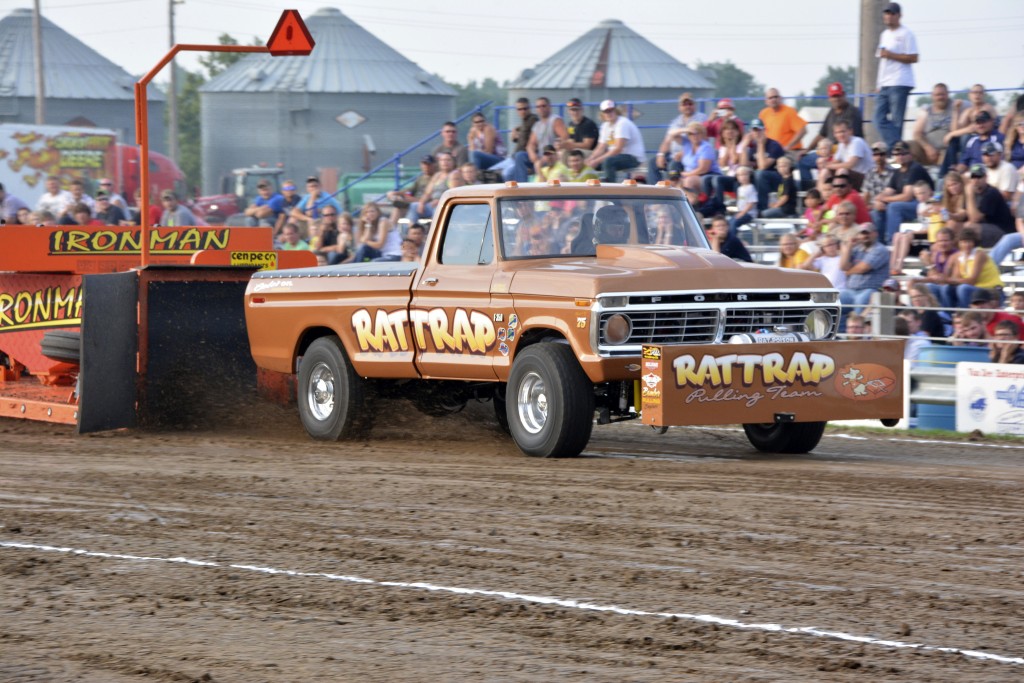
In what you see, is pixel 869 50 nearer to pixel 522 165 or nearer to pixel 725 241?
pixel 522 165

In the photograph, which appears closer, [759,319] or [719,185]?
[759,319]

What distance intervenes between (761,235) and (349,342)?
726 cm

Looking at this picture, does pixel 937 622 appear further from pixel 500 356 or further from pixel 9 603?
pixel 500 356

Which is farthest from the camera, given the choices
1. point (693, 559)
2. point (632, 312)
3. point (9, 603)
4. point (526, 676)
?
point (632, 312)

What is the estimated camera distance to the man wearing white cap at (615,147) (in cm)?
1777

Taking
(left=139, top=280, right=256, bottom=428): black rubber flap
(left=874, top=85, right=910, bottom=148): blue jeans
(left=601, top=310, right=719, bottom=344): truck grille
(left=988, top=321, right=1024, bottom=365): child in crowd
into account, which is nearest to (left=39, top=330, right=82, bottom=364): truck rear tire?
(left=139, top=280, right=256, bottom=428): black rubber flap

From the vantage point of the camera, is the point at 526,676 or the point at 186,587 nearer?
the point at 526,676

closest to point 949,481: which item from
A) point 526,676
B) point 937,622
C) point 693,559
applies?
point 693,559

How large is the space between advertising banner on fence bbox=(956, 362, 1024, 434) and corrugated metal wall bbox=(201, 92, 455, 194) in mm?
→ 47072

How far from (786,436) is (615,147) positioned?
8213mm

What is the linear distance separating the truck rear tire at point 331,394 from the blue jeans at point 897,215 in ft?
21.6

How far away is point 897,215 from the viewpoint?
15.2 m

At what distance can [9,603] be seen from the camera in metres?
5.80

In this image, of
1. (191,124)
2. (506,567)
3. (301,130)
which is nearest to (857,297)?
(506,567)
